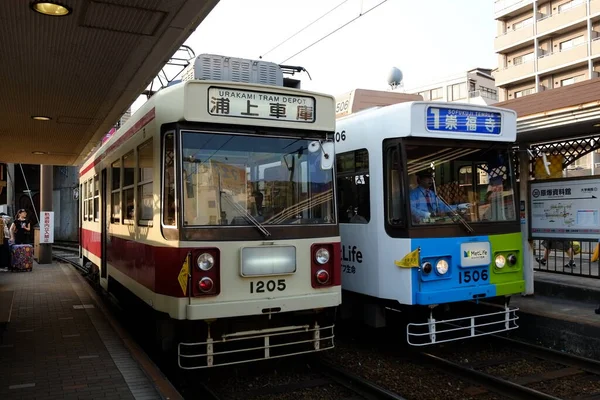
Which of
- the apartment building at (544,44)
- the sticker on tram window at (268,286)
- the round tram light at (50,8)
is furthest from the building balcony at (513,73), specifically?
the round tram light at (50,8)

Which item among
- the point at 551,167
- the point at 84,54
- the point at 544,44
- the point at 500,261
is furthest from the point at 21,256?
the point at 544,44

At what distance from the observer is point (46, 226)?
17094 mm

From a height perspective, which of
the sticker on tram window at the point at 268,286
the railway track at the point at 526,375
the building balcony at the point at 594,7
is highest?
the building balcony at the point at 594,7

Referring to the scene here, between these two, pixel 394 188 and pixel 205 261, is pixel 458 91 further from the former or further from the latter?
pixel 205 261

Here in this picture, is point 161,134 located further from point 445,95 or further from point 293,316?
point 445,95

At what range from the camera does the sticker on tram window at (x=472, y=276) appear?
6.66 m

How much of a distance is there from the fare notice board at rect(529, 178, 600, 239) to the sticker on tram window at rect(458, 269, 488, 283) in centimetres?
240

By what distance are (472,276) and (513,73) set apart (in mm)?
53328

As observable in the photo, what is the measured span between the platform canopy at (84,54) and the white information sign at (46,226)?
8648mm

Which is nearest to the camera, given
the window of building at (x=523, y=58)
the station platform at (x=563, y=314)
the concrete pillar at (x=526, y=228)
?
the station platform at (x=563, y=314)

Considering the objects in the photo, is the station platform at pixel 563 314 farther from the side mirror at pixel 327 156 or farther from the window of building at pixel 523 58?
the window of building at pixel 523 58

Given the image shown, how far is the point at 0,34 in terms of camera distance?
196 inches

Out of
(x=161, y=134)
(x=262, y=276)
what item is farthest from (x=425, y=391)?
(x=161, y=134)

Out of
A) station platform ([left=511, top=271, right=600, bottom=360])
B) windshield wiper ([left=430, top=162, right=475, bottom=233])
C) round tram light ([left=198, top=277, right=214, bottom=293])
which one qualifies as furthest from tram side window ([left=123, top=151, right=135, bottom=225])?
station platform ([left=511, top=271, right=600, bottom=360])
